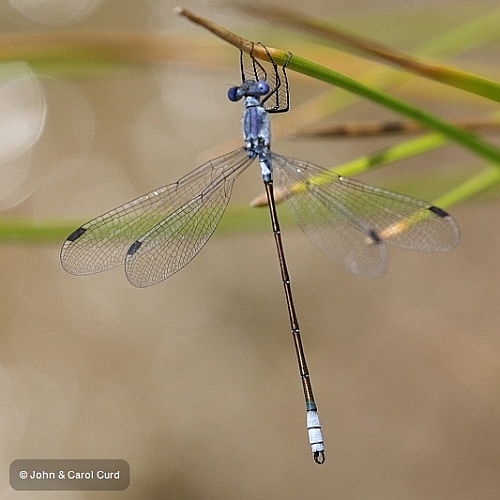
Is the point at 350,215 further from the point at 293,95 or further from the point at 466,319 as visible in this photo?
the point at 293,95

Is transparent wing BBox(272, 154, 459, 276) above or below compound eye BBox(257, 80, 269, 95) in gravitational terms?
below

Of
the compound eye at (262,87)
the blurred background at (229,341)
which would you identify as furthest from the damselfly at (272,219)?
the blurred background at (229,341)

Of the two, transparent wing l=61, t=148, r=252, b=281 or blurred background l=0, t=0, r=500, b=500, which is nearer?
transparent wing l=61, t=148, r=252, b=281

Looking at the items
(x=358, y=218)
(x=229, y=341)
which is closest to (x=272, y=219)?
(x=358, y=218)

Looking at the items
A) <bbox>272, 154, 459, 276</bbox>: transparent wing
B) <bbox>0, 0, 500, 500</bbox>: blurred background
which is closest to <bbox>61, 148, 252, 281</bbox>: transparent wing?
<bbox>272, 154, 459, 276</bbox>: transparent wing

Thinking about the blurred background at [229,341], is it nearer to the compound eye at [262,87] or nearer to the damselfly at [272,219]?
the damselfly at [272,219]

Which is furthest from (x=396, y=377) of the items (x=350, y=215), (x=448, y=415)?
(x=350, y=215)

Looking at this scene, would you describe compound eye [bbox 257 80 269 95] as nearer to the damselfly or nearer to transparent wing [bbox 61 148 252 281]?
the damselfly
